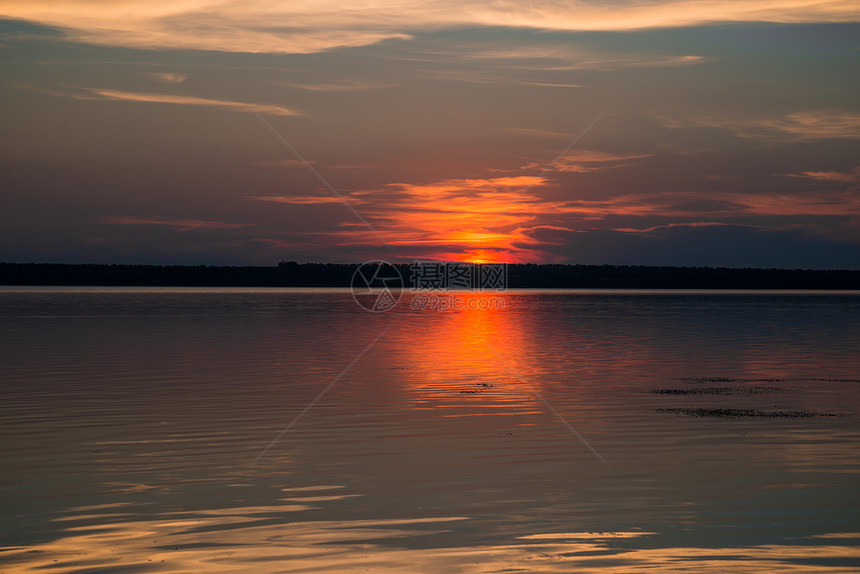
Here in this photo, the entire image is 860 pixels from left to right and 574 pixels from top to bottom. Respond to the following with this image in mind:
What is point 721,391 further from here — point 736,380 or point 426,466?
point 426,466

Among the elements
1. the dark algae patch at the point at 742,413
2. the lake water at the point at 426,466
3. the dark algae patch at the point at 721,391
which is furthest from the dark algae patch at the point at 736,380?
the dark algae patch at the point at 742,413

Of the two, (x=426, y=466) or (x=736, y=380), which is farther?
(x=736, y=380)

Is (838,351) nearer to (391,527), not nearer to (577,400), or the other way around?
(577,400)

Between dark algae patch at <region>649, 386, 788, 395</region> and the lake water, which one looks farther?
dark algae patch at <region>649, 386, 788, 395</region>

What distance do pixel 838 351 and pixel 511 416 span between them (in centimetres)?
2393


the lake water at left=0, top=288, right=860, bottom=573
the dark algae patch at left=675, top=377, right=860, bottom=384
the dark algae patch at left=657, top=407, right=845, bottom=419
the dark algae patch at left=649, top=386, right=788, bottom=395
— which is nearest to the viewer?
the lake water at left=0, top=288, right=860, bottom=573

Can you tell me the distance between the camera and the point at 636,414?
2044 centimetres

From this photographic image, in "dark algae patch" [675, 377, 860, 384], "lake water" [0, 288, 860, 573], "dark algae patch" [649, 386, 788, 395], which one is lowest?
"lake water" [0, 288, 860, 573]

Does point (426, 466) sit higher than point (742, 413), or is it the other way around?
point (742, 413)

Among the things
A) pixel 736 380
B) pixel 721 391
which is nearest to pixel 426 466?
pixel 721 391

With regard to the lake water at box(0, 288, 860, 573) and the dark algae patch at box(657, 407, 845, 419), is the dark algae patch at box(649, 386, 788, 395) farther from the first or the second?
the dark algae patch at box(657, 407, 845, 419)

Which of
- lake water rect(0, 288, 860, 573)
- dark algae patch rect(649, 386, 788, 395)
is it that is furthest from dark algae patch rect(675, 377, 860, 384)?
dark algae patch rect(649, 386, 788, 395)

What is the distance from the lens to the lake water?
10.2 m

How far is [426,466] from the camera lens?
48.2ft
